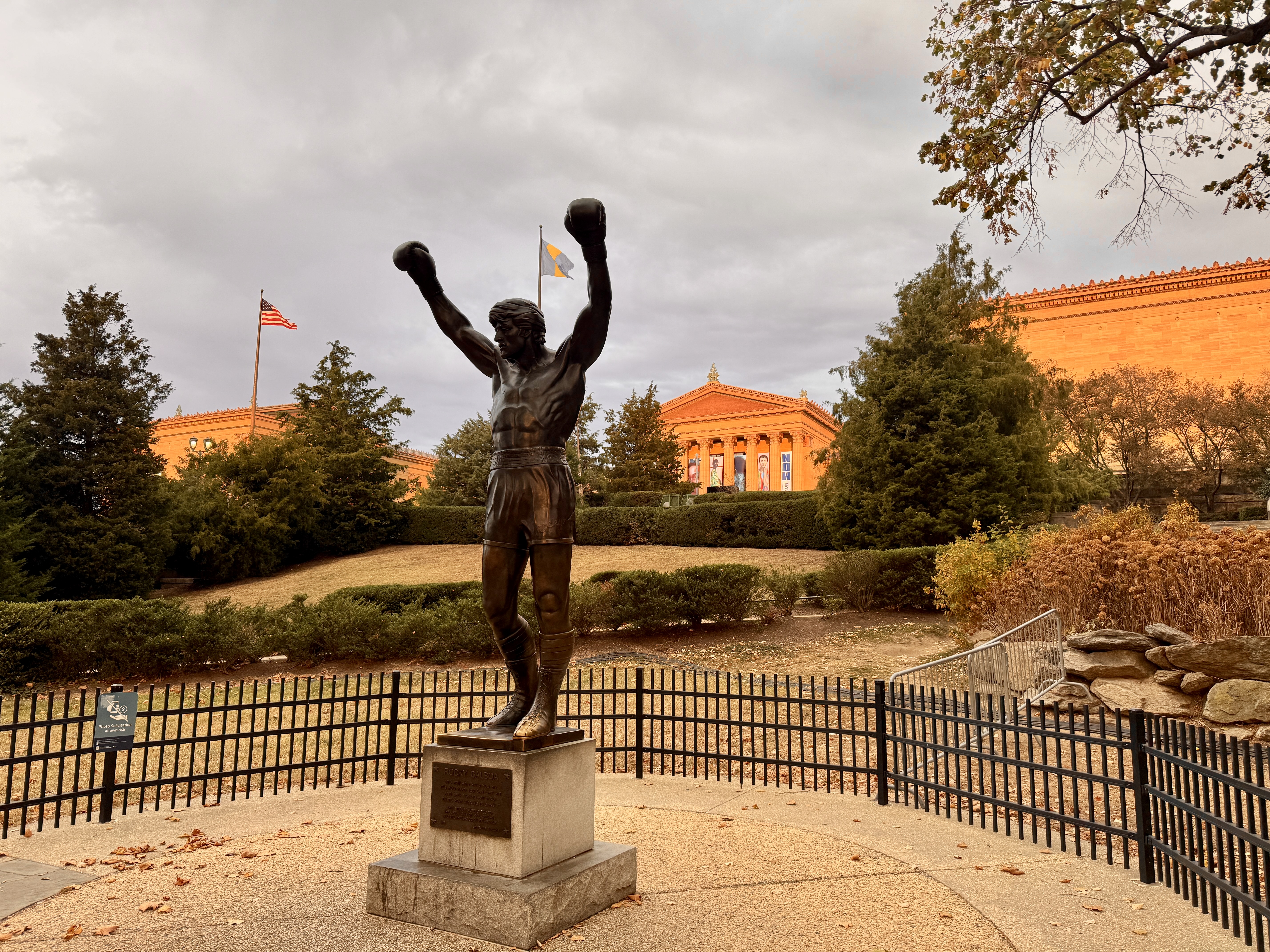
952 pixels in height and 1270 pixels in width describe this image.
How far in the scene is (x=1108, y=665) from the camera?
33.0 feet

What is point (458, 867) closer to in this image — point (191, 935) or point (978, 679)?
point (191, 935)

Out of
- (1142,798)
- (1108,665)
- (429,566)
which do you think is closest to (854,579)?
(1108,665)

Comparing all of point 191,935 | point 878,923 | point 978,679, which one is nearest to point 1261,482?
point 978,679

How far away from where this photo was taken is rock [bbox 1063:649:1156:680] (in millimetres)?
9875

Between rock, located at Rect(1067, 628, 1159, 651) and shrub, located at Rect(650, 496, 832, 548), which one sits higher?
shrub, located at Rect(650, 496, 832, 548)

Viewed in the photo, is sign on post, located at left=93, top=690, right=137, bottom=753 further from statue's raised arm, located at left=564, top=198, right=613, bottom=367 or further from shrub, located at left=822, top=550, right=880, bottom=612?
shrub, located at left=822, top=550, right=880, bottom=612

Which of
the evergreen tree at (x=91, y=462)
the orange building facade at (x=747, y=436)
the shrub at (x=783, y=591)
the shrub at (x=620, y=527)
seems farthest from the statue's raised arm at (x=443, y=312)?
the orange building facade at (x=747, y=436)

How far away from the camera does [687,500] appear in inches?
1393

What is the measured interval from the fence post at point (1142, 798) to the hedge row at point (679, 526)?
23.4m

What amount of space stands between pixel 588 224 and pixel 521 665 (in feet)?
9.42

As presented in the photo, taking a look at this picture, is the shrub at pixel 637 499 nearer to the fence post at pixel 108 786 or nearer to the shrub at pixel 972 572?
the shrub at pixel 972 572

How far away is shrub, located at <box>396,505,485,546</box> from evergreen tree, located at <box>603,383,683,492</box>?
915cm

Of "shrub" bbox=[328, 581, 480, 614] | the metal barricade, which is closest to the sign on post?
the metal barricade

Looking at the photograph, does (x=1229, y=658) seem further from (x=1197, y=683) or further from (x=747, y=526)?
(x=747, y=526)
